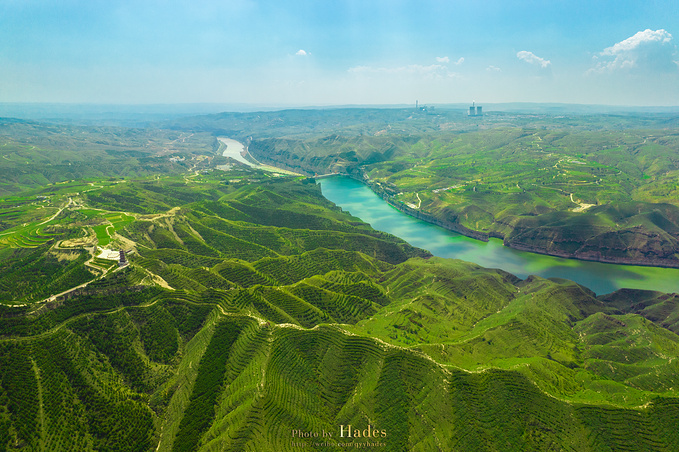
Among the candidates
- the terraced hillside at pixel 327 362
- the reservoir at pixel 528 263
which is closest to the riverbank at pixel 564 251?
the reservoir at pixel 528 263

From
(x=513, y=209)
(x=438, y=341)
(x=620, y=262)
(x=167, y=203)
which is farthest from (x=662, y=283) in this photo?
(x=167, y=203)

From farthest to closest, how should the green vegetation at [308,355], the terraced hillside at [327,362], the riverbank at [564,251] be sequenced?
1. the riverbank at [564,251]
2. the green vegetation at [308,355]
3. the terraced hillside at [327,362]

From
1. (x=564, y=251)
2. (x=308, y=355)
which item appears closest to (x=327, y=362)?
(x=308, y=355)

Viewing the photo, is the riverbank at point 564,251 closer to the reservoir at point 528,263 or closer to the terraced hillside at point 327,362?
the reservoir at point 528,263

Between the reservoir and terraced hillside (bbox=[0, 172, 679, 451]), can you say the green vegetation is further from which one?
the reservoir

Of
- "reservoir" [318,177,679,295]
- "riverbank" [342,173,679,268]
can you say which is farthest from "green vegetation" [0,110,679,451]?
"riverbank" [342,173,679,268]
